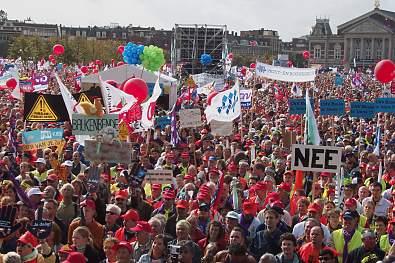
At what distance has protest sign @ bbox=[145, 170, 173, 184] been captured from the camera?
9.97m

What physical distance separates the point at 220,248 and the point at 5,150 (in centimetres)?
654

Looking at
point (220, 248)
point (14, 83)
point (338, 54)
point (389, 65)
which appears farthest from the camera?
point (338, 54)

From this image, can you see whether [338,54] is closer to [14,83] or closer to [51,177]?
[14,83]

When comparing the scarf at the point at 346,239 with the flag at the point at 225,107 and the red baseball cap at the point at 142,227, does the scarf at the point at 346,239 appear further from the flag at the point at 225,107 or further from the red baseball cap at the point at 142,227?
the flag at the point at 225,107

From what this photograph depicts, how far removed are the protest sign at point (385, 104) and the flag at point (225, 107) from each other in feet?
8.63

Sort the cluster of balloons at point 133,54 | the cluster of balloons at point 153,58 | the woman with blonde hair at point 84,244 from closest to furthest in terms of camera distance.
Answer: the woman with blonde hair at point 84,244, the cluster of balloons at point 153,58, the cluster of balloons at point 133,54

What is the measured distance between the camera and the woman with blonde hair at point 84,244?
23.7 feet

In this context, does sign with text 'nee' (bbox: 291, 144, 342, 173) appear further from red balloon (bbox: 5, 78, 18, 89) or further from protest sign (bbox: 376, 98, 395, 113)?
red balloon (bbox: 5, 78, 18, 89)

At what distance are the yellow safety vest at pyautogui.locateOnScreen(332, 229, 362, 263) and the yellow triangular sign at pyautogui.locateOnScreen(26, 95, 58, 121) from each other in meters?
6.68

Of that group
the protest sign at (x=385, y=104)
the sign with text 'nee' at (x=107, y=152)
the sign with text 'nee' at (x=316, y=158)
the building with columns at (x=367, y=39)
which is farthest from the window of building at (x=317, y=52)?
the sign with text 'nee' at (x=107, y=152)

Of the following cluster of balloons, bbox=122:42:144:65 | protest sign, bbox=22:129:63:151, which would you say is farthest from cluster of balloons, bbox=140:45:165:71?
protest sign, bbox=22:129:63:151

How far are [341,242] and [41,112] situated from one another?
22.5 feet

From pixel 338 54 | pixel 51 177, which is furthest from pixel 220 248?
pixel 338 54

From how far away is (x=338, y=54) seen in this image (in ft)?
403
